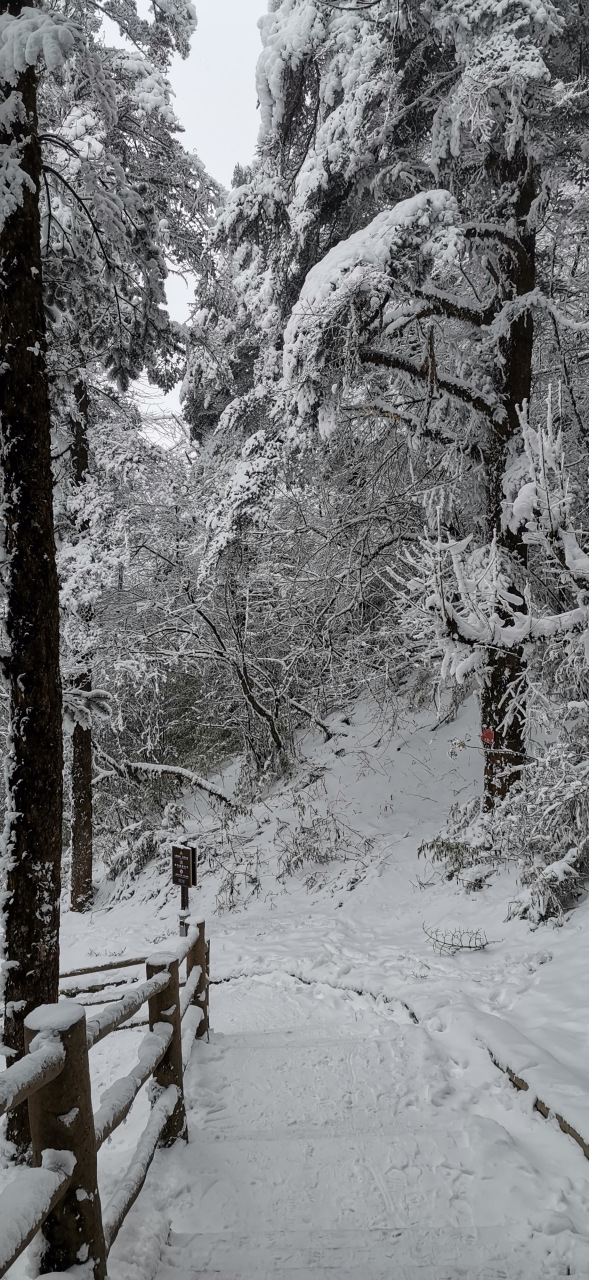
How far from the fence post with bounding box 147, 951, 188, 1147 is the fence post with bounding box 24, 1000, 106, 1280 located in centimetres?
134

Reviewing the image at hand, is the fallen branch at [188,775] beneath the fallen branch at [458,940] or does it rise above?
above

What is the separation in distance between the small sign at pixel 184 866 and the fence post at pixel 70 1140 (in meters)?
5.56

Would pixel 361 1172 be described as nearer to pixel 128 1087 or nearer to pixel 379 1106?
pixel 379 1106

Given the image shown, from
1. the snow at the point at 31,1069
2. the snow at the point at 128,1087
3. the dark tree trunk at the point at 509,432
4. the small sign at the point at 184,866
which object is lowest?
the snow at the point at 128,1087

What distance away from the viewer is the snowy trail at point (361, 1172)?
2748 mm

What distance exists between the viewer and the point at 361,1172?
3.37 meters

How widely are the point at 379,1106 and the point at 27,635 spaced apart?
3696 mm

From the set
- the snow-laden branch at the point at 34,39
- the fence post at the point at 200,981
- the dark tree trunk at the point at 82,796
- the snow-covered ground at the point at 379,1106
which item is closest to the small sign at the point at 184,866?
the snow-covered ground at the point at 379,1106

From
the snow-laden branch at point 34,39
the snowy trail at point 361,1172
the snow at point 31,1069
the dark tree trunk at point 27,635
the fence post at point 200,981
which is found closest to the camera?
the snow at point 31,1069

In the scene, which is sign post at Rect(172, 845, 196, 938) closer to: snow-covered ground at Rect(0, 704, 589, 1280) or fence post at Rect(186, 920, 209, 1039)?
snow-covered ground at Rect(0, 704, 589, 1280)

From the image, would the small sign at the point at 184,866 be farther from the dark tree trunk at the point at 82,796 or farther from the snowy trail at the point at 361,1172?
the dark tree trunk at the point at 82,796

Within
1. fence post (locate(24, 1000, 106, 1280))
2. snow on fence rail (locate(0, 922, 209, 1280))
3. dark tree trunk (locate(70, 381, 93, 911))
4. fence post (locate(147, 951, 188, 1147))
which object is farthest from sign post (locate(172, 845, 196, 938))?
dark tree trunk (locate(70, 381, 93, 911))

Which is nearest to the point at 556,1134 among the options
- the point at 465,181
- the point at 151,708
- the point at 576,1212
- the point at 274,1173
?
the point at 576,1212

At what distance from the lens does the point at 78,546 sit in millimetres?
12664
